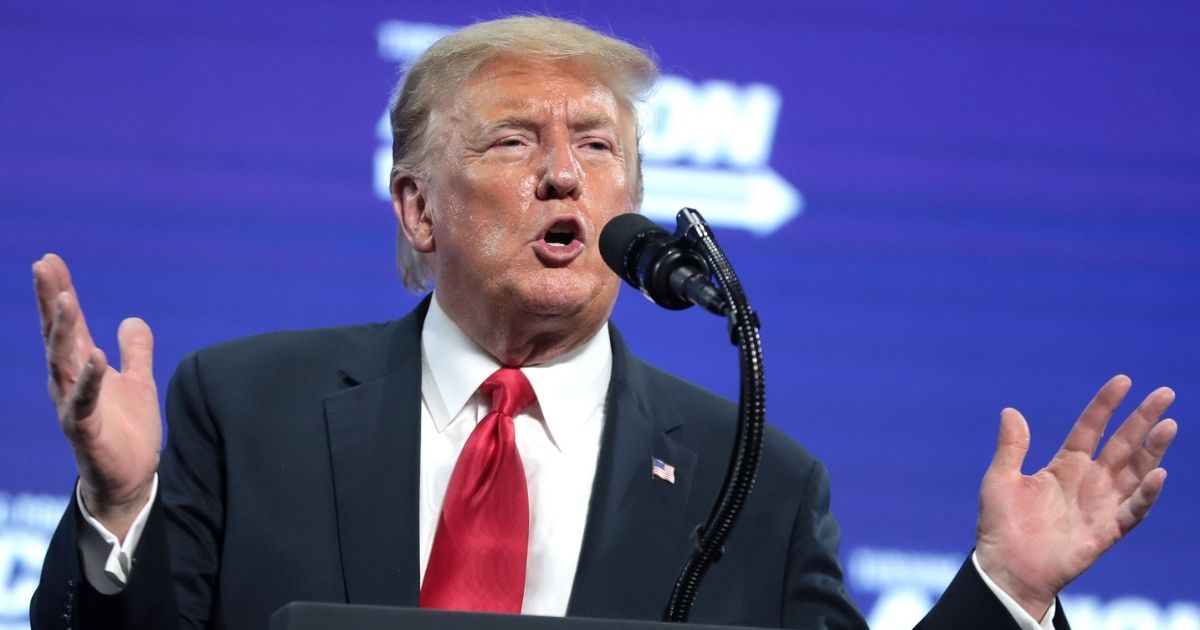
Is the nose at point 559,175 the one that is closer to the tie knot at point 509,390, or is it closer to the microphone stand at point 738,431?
the tie knot at point 509,390

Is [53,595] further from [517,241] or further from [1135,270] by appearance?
[1135,270]

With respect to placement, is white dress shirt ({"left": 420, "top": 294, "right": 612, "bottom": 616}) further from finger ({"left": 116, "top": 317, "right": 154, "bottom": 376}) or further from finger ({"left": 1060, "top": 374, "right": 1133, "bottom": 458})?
finger ({"left": 1060, "top": 374, "right": 1133, "bottom": 458})

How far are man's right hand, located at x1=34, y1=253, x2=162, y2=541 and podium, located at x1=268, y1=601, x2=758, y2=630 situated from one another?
1.27ft

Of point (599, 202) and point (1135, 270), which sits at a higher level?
point (1135, 270)

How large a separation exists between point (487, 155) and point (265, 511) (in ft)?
2.17

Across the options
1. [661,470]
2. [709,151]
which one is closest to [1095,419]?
[661,470]

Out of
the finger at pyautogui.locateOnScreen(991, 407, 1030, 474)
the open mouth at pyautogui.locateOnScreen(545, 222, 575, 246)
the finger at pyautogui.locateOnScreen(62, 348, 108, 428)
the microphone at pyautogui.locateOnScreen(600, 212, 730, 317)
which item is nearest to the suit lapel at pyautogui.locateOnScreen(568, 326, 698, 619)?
the open mouth at pyautogui.locateOnScreen(545, 222, 575, 246)

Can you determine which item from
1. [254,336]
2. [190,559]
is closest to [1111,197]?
[254,336]

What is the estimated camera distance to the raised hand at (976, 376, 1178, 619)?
2.01 m

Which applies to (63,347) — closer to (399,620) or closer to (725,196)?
(399,620)

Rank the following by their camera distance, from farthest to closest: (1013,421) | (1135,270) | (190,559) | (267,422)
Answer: (1135,270), (267,422), (190,559), (1013,421)

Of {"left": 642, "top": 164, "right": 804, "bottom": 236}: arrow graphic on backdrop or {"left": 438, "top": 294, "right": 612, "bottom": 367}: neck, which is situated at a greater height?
{"left": 642, "top": 164, "right": 804, "bottom": 236}: arrow graphic on backdrop

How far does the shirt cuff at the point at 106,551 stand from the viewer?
184 centimetres

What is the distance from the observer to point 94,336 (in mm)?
3137
